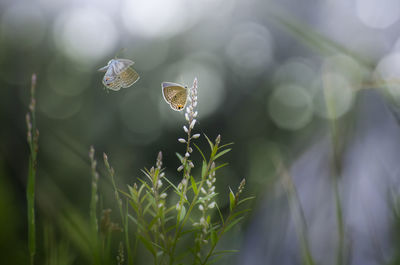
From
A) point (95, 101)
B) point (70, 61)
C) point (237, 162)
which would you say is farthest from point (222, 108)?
point (70, 61)

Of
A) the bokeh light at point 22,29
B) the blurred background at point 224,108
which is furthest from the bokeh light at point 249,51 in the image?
the bokeh light at point 22,29

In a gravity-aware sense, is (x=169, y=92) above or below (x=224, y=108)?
above

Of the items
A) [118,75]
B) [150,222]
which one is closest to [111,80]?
[118,75]

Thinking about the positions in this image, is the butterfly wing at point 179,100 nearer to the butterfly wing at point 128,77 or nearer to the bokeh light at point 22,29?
the butterfly wing at point 128,77

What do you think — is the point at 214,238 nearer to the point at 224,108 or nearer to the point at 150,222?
the point at 150,222

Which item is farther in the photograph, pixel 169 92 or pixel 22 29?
pixel 22 29

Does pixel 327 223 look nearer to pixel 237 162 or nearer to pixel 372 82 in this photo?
pixel 372 82
